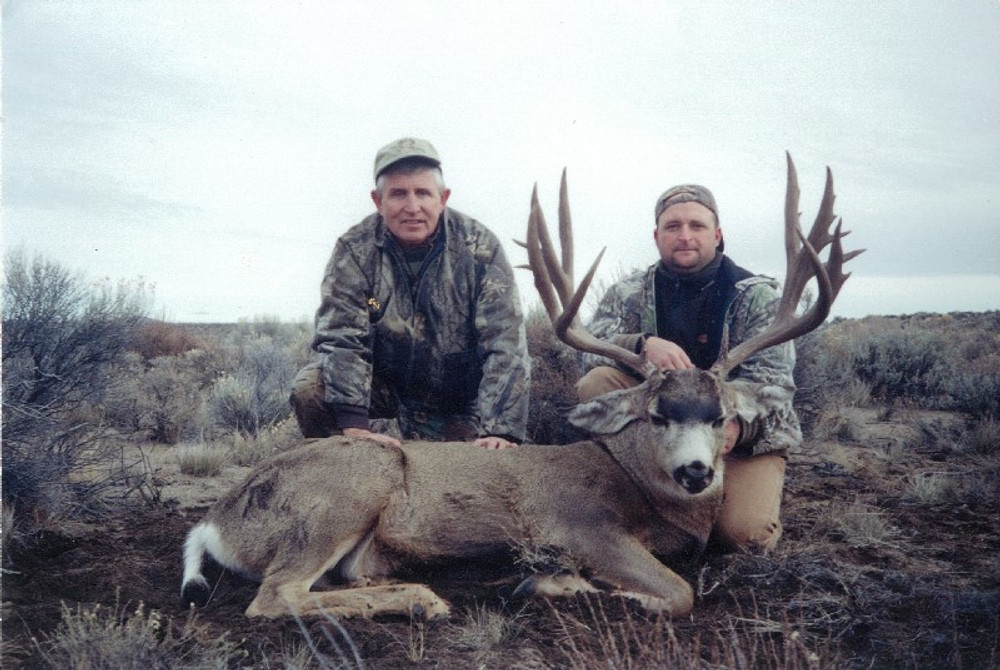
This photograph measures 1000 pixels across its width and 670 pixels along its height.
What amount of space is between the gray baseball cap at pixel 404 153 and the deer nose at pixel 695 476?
290 cm

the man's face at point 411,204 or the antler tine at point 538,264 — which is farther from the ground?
the man's face at point 411,204

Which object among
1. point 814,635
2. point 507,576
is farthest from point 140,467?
point 814,635

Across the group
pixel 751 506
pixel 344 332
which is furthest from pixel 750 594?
pixel 344 332

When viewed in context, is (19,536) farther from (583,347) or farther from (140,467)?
(583,347)

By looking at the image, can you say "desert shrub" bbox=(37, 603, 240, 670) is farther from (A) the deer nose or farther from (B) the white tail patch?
(A) the deer nose

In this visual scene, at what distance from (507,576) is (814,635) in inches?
63.0

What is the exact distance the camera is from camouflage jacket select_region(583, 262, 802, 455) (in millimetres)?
4641

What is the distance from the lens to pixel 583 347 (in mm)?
4691

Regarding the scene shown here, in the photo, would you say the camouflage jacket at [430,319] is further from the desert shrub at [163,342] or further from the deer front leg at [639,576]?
the desert shrub at [163,342]

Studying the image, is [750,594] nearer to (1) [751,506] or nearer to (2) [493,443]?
(1) [751,506]

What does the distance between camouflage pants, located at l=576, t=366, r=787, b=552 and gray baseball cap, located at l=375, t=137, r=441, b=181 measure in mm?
2873

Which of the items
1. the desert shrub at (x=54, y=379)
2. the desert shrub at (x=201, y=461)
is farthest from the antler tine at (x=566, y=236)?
the desert shrub at (x=201, y=461)

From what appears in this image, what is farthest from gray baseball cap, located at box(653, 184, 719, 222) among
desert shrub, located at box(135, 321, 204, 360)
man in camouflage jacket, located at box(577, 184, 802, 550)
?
desert shrub, located at box(135, 321, 204, 360)

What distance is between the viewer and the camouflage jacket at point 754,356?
4.64 meters
